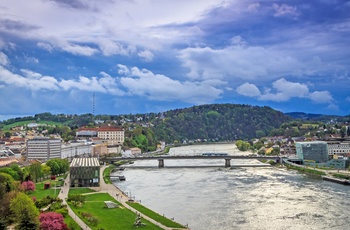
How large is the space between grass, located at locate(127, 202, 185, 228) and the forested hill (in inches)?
4431

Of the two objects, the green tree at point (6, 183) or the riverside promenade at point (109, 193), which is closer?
the riverside promenade at point (109, 193)

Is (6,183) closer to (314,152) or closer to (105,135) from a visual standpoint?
(314,152)

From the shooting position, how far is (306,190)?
4234 cm

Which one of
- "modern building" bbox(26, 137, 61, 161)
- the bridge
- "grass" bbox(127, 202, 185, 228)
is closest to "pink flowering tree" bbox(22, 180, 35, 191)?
"grass" bbox(127, 202, 185, 228)

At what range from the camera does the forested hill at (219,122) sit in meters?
162

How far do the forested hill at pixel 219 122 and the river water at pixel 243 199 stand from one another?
9508 cm

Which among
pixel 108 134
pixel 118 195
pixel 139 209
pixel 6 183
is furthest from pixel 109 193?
pixel 108 134

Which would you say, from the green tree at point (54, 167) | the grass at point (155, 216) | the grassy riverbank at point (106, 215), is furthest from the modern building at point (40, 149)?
the grass at point (155, 216)

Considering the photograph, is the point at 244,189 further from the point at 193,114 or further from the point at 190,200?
the point at 193,114

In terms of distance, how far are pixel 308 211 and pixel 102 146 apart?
64737mm

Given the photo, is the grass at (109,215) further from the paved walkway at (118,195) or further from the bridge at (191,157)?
the bridge at (191,157)

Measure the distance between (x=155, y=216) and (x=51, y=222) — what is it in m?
8.90

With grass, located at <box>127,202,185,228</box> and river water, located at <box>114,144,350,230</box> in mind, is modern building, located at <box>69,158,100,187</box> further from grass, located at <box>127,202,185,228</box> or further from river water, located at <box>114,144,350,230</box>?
grass, located at <box>127,202,185,228</box>

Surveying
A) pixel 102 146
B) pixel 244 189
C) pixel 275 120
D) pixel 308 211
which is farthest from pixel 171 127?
pixel 308 211
